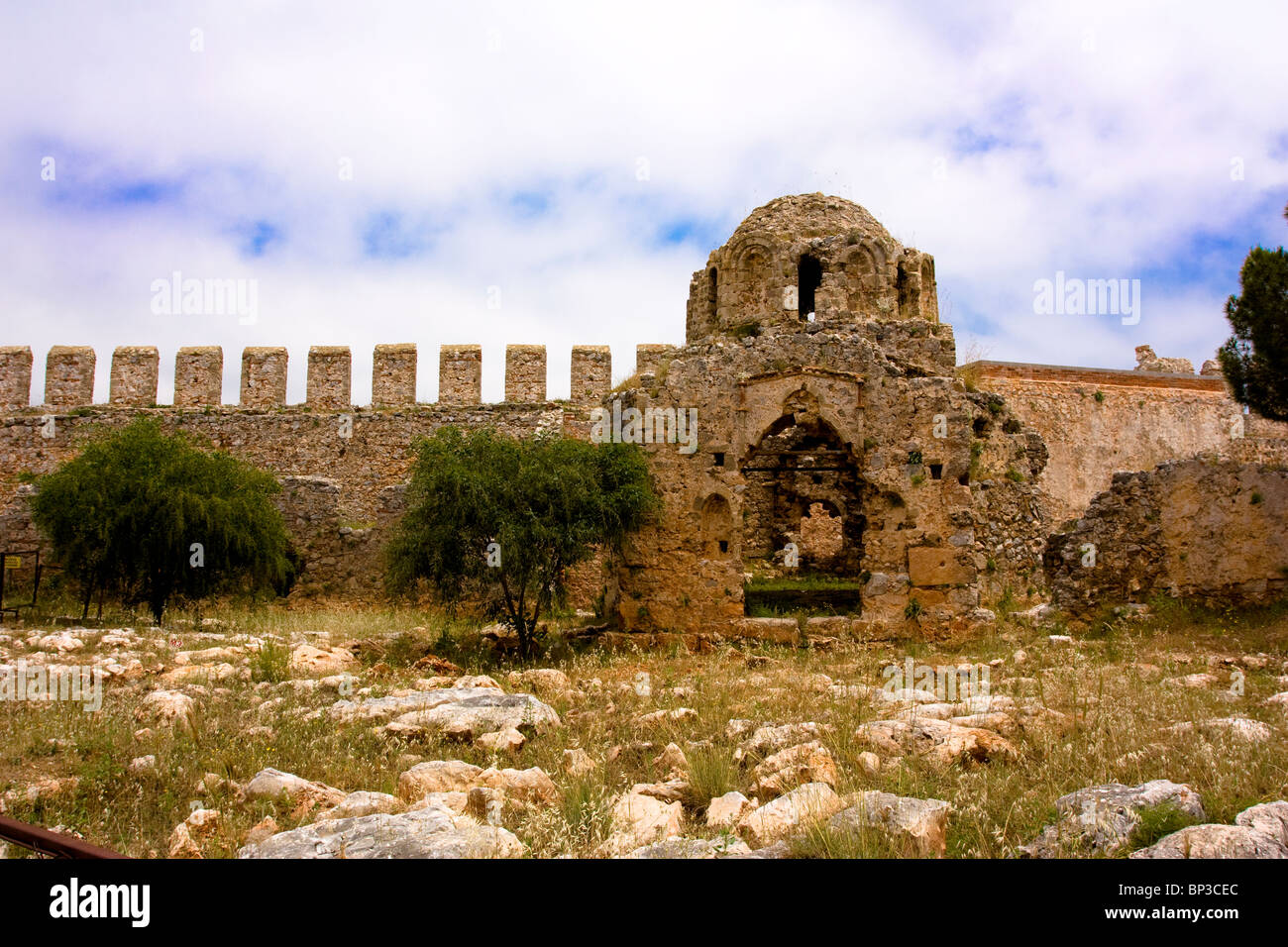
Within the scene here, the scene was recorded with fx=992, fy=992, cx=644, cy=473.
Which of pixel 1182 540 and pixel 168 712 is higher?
pixel 1182 540

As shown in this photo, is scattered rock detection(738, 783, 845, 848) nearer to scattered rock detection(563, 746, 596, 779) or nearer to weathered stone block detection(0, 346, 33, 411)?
scattered rock detection(563, 746, 596, 779)

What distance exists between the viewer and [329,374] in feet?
84.2

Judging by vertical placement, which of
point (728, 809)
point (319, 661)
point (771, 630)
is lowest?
point (728, 809)

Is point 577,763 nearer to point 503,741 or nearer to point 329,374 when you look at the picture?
point 503,741

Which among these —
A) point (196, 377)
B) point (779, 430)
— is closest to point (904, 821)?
point (779, 430)

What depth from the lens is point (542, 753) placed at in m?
7.66

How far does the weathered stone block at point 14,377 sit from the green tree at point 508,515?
60.9 ft

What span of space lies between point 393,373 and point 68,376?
354 inches

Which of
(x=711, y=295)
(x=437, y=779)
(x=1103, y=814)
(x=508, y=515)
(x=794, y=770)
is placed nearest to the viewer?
(x=1103, y=814)

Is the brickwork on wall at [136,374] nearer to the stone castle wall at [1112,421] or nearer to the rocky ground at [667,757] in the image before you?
the rocky ground at [667,757]

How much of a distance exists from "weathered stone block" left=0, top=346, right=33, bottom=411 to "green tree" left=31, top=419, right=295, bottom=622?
12031 mm

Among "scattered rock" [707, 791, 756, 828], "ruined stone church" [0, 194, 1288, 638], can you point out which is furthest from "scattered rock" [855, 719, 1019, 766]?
"ruined stone church" [0, 194, 1288, 638]

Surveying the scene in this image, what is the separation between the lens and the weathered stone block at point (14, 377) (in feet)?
86.9

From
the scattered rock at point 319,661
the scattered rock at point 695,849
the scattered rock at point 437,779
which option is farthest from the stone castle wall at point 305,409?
the scattered rock at point 695,849
